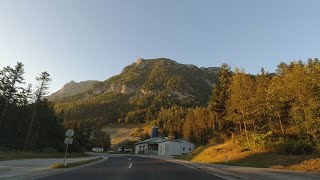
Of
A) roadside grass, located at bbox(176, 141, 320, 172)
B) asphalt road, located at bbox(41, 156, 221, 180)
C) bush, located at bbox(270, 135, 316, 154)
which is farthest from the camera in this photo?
bush, located at bbox(270, 135, 316, 154)

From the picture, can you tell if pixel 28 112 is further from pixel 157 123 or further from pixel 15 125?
pixel 157 123

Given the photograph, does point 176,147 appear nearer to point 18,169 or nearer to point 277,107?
point 277,107

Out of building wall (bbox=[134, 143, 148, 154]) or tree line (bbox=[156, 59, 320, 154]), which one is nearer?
tree line (bbox=[156, 59, 320, 154])

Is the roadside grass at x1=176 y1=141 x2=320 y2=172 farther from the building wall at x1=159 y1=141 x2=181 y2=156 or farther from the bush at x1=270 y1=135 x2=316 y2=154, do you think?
the building wall at x1=159 y1=141 x2=181 y2=156

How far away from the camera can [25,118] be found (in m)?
79.9

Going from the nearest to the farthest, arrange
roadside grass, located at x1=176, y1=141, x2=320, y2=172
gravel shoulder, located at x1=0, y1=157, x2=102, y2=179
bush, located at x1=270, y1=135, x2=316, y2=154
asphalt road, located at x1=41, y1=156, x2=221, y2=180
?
asphalt road, located at x1=41, y1=156, x2=221, y2=180 < gravel shoulder, located at x1=0, y1=157, x2=102, y2=179 < roadside grass, located at x1=176, y1=141, x2=320, y2=172 < bush, located at x1=270, y1=135, x2=316, y2=154

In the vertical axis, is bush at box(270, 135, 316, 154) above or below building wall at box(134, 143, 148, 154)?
below

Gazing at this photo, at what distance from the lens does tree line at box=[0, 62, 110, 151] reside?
6569cm

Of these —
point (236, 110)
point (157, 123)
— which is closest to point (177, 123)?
point (157, 123)

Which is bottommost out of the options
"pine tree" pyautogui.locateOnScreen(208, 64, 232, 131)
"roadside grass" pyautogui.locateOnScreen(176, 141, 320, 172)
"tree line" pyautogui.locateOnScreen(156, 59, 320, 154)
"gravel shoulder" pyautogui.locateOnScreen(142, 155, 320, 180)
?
"gravel shoulder" pyautogui.locateOnScreen(142, 155, 320, 180)

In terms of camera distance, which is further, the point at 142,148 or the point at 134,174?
the point at 142,148

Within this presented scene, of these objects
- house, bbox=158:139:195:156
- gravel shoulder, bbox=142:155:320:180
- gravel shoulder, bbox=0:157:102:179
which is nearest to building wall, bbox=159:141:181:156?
house, bbox=158:139:195:156

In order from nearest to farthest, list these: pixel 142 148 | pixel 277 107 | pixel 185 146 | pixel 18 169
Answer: pixel 18 169 → pixel 277 107 → pixel 185 146 → pixel 142 148

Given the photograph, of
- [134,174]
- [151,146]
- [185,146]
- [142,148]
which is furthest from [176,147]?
[134,174]
